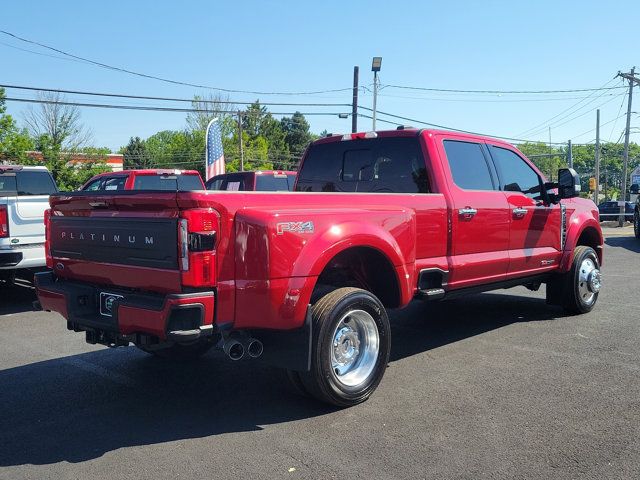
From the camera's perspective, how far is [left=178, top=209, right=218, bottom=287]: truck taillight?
3508 millimetres

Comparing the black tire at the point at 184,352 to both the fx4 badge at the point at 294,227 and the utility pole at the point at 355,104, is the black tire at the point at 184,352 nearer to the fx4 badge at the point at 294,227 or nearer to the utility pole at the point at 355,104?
the fx4 badge at the point at 294,227

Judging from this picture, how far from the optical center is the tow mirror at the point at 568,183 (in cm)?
645

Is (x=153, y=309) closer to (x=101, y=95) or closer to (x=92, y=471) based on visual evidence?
(x=92, y=471)

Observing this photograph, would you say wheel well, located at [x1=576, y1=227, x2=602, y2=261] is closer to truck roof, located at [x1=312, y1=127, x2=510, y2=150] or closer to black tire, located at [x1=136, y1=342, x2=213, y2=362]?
truck roof, located at [x1=312, y1=127, x2=510, y2=150]

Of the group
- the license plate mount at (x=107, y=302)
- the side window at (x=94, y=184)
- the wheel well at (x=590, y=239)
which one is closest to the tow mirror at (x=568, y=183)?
the wheel well at (x=590, y=239)

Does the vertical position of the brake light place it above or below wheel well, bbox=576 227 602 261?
above

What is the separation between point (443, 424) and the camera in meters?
3.91

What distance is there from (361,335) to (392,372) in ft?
2.66

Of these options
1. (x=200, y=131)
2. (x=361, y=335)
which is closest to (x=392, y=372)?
(x=361, y=335)

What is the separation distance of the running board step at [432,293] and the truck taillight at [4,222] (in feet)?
17.9

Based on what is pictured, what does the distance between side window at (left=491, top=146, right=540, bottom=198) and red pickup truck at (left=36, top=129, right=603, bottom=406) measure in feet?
0.12

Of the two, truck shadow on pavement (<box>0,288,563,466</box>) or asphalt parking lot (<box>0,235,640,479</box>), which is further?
truck shadow on pavement (<box>0,288,563,466</box>)

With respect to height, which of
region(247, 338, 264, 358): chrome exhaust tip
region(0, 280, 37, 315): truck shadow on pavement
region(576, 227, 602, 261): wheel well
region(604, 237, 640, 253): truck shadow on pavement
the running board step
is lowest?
region(0, 280, 37, 315): truck shadow on pavement

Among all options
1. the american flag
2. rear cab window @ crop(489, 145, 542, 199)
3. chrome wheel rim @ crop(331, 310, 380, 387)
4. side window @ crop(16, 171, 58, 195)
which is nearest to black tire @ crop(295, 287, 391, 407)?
chrome wheel rim @ crop(331, 310, 380, 387)
